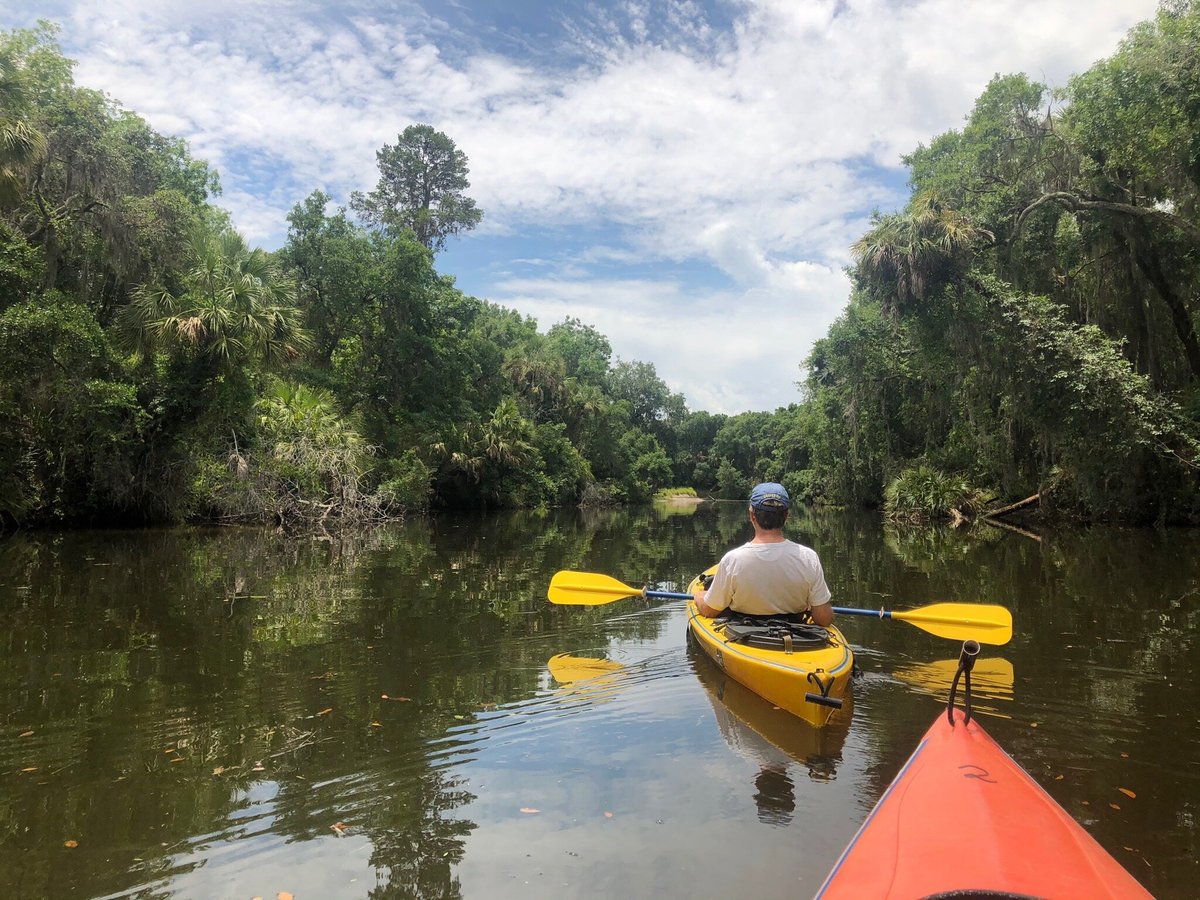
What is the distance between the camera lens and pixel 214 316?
628 inches

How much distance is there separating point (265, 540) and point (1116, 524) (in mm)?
22512

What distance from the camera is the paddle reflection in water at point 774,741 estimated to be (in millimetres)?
3600

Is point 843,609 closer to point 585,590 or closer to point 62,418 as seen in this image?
point 585,590

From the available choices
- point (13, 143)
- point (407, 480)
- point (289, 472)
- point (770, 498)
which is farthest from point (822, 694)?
point (407, 480)

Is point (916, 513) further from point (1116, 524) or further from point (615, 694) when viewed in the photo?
point (615, 694)

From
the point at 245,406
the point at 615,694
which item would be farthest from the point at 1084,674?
the point at 245,406

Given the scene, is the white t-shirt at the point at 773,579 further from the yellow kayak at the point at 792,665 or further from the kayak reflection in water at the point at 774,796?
the kayak reflection in water at the point at 774,796

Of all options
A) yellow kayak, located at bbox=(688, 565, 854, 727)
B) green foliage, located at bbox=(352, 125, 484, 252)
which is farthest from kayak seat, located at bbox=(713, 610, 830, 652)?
green foliage, located at bbox=(352, 125, 484, 252)

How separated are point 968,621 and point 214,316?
52.0 feet

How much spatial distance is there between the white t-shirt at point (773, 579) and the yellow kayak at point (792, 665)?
208 mm

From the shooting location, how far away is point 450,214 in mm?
38000

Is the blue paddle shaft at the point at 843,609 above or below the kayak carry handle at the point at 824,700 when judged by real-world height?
above

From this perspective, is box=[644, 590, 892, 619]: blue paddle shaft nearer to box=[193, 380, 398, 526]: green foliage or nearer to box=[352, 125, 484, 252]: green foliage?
box=[193, 380, 398, 526]: green foliage

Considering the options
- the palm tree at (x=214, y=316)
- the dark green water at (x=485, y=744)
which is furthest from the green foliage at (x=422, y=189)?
the dark green water at (x=485, y=744)
